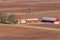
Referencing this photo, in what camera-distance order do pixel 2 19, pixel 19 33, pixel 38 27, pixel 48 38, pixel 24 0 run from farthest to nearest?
pixel 24 0
pixel 2 19
pixel 38 27
pixel 19 33
pixel 48 38

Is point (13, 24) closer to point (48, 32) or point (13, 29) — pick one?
point (13, 29)

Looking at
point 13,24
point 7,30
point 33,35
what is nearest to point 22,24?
point 13,24

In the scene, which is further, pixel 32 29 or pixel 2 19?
pixel 2 19

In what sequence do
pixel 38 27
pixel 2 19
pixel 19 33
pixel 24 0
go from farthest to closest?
pixel 24 0 → pixel 2 19 → pixel 38 27 → pixel 19 33

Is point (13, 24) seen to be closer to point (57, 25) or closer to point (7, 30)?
point (7, 30)

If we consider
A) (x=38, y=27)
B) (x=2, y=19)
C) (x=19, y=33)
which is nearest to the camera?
(x=19, y=33)

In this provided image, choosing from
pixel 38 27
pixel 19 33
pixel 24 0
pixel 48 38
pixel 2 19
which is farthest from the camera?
pixel 24 0

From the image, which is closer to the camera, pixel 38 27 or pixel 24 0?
pixel 38 27

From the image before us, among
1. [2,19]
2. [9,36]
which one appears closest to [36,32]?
[9,36]
